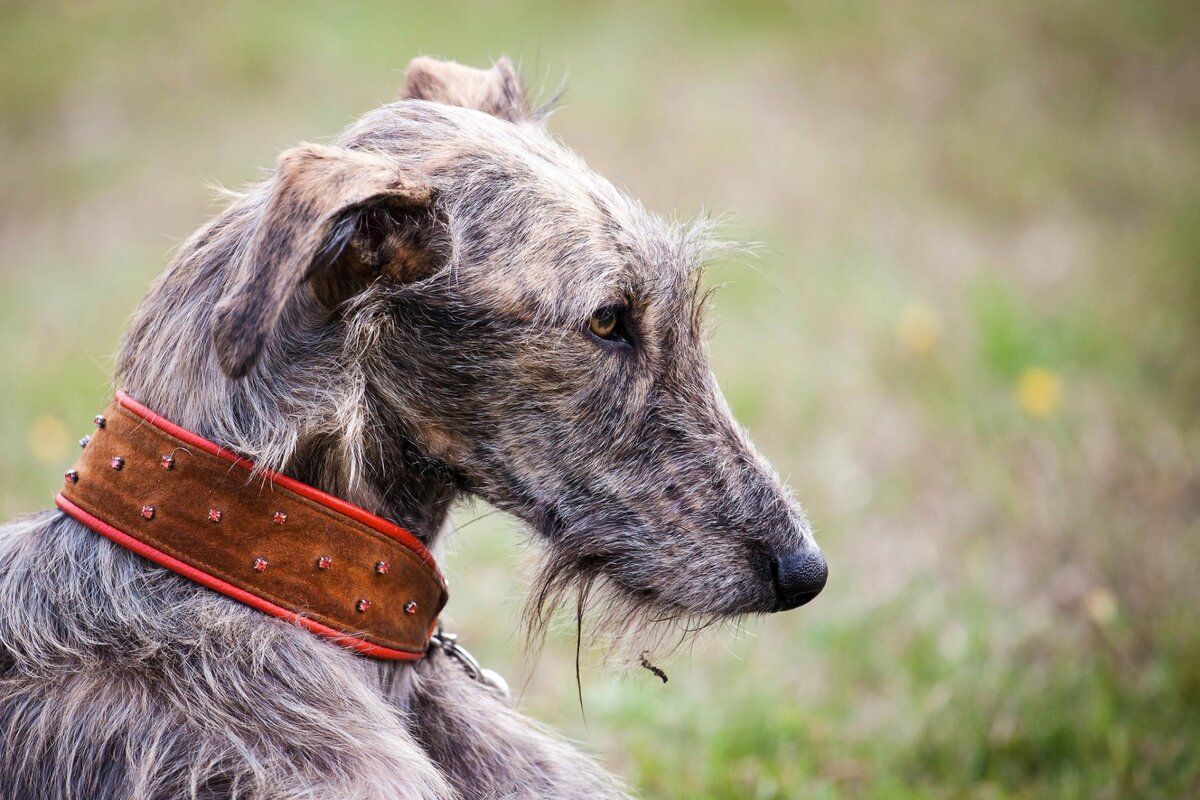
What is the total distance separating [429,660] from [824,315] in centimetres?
514

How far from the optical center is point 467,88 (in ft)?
10.1

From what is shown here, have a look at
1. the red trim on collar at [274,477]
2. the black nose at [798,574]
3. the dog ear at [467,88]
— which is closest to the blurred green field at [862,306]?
the dog ear at [467,88]

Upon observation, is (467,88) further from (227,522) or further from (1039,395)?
(1039,395)

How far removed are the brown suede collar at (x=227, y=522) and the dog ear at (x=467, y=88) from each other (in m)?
1.32

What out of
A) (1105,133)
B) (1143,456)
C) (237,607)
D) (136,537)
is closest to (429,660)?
(237,607)

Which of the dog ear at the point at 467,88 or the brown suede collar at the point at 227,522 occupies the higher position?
the dog ear at the point at 467,88

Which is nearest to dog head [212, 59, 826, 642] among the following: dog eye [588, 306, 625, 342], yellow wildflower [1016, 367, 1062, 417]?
dog eye [588, 306, 625, 342]

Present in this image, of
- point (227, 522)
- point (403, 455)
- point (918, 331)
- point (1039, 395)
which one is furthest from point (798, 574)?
point (918, 331)

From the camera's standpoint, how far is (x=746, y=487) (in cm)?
260

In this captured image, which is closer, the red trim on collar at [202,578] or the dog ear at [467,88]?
the red trim on collar at [202,578]

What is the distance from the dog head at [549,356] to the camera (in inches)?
92.6

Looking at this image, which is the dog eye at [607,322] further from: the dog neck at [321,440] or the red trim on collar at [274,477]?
the red trim on collar at [274,477]

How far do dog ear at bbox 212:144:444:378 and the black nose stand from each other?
1.11 meters

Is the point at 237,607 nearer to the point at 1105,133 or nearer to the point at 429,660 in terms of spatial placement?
the point at 429,660
